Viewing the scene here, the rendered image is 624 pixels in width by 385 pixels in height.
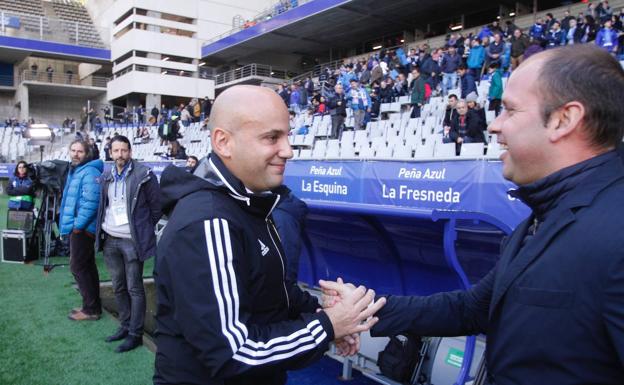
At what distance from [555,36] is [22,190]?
13.6 m

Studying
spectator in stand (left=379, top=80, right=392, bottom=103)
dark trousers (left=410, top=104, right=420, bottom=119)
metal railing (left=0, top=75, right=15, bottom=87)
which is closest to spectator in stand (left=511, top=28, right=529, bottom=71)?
dark trousers (left=410, top=104, right=420, bottom=119)

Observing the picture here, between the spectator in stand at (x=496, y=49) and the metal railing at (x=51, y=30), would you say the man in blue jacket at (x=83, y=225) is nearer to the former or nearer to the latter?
the spectator in stand at (x=496, y=49)

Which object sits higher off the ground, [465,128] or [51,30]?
[51,30]

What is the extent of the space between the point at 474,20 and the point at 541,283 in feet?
89.9

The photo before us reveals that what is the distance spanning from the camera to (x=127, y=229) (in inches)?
179

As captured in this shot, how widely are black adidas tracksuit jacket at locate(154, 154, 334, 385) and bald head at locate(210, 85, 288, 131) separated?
0.46 ft

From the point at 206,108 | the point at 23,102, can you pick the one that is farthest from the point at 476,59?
the point at 23,102

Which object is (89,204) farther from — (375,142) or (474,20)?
(474,20)

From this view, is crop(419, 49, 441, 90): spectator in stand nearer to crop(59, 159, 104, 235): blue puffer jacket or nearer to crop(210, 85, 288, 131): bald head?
crop(59, 159, 104, 235): blue puffer jacket

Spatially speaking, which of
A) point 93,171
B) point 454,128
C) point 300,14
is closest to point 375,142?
point 454,128

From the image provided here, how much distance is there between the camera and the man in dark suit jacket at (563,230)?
3.58 feet

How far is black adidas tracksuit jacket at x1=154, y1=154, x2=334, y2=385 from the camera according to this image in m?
1.35

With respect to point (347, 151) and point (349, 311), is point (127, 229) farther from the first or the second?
point (347, 151)

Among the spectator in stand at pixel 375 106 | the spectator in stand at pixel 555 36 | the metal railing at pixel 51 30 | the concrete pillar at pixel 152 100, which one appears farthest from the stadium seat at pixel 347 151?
the metal railing at pixel 51 30
